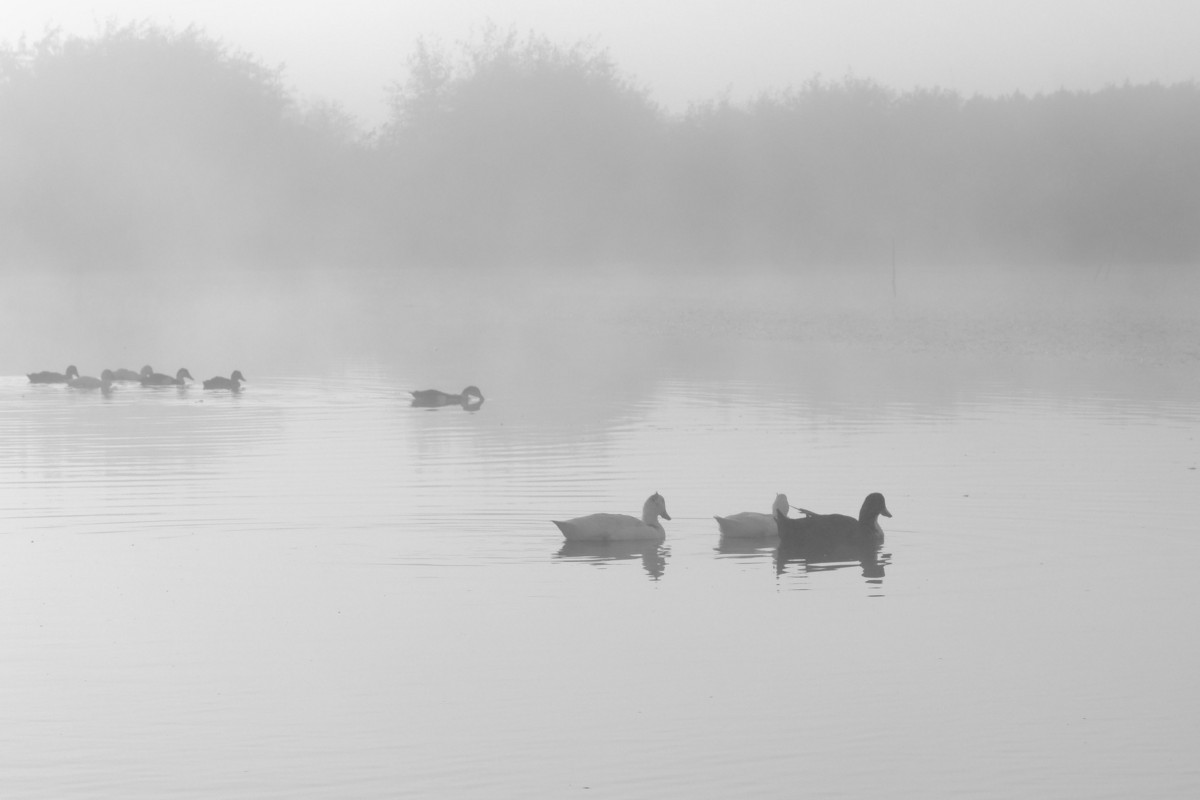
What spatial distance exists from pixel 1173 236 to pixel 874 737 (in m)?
63.3

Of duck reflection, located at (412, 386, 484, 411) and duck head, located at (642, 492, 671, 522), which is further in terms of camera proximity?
duck reflection, located at (412, 386, 484, 411)

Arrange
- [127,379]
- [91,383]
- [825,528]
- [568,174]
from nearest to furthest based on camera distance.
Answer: [825,528], [91,383], [127,379], [568,174]

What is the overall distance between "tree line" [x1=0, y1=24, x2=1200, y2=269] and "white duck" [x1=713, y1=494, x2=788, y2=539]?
56.7 m

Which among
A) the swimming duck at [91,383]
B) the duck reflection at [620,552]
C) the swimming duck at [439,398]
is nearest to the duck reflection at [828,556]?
the duck reflection at [620,552]

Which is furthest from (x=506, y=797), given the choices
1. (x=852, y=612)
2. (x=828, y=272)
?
(x=828, y=272)

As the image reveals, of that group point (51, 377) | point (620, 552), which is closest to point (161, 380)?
point (51, 377)

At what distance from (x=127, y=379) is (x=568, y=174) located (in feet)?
176

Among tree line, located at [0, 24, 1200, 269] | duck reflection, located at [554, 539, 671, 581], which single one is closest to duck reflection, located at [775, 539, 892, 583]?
duck reflection, located at [554, 539, 671, 581]

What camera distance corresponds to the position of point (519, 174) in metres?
80.2

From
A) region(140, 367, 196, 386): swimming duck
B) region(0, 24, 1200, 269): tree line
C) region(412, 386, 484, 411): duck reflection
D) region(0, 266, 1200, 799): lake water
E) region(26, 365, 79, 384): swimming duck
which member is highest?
region(0, 24, 1200, 269): tree line

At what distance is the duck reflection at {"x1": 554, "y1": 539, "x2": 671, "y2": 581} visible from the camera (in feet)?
39.3

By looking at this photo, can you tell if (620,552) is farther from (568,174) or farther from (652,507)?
(568,174)

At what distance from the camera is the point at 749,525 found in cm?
Result: 1271

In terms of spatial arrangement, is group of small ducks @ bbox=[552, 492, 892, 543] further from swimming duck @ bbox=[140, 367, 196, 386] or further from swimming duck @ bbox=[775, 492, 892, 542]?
swimming duck @ bbox=[140, 367, 196, 386]
